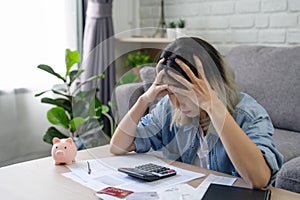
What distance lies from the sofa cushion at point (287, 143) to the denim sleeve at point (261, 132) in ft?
2.02

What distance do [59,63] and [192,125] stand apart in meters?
1.75

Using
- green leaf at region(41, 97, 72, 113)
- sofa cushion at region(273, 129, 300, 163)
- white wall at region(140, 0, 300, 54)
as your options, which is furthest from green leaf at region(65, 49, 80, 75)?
sofa cushion at region(273, 129, 300, 163)

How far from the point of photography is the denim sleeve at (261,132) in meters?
0.94

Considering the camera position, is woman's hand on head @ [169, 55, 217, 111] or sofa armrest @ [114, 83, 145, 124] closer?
woman's hand on head @ [169, 55, 217, 111]

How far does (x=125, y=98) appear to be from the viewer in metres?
1.02

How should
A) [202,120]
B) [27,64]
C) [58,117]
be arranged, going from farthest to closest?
[27,64] < [58,117] < [202,120]

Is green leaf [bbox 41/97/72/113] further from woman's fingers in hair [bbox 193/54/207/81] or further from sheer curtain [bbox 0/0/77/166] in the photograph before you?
woman's fingers in hair [bbox 193/54/207/81]

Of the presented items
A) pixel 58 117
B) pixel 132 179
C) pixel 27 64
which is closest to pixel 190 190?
pixel 132 179

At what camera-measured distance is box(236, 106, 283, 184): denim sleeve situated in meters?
0.94

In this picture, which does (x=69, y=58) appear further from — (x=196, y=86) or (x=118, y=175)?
(x=196, y=86)

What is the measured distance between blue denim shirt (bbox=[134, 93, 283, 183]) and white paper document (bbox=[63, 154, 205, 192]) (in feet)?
0.16

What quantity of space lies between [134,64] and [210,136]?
263 millimetres

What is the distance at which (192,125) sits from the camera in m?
0.96

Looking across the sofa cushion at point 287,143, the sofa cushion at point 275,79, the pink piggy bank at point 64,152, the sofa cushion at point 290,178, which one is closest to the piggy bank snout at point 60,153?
the pink piggy bank at point 64,152
